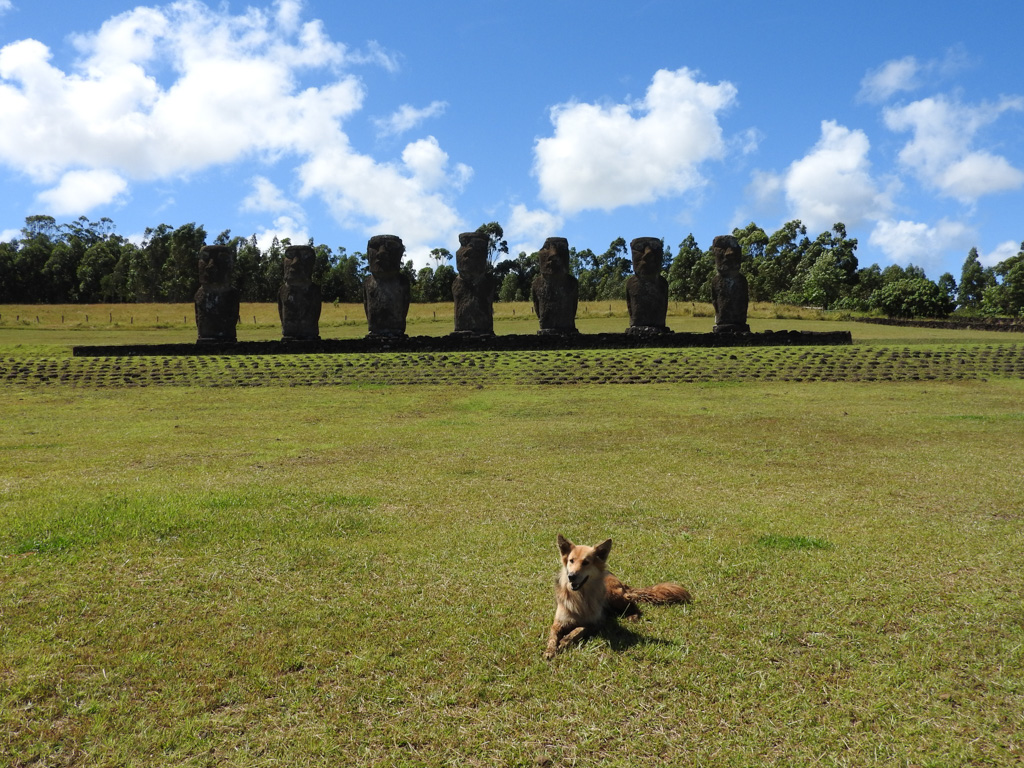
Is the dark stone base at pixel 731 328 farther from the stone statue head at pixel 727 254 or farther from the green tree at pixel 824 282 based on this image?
the green tree at pixel 824 282

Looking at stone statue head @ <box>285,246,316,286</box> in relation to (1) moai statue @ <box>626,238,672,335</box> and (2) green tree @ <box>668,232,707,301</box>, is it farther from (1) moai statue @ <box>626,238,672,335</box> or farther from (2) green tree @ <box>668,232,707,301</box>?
(2) green tree @ <box>668,232,707,301</box>

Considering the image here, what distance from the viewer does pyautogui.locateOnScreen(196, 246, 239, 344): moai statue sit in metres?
25.1

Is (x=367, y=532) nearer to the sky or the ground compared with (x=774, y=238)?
nearer to the ground

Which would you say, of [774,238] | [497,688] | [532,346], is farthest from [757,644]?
[774,238]

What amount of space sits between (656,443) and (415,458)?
10.7 ft

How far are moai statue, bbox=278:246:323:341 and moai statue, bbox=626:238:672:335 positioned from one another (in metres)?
10.6

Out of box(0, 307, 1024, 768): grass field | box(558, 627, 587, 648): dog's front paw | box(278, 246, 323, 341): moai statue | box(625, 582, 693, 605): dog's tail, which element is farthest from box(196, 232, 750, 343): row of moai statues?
box(558, 627, 587, 648): dog's front paw

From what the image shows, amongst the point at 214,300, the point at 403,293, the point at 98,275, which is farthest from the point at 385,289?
the point at 98,275

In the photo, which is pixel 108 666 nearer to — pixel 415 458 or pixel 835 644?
pixel 835 644

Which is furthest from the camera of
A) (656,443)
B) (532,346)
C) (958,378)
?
(532,346)

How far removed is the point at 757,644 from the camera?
4.14m

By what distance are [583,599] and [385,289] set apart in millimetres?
21892

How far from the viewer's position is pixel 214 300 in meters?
25.1

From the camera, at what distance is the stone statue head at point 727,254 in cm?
2731
